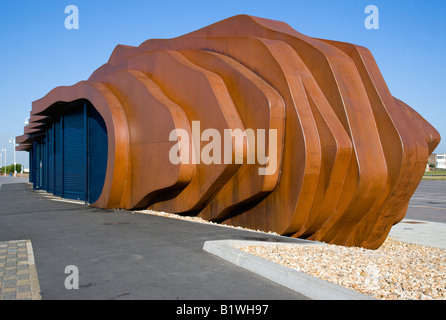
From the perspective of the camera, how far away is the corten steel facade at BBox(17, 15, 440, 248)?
9422 mm

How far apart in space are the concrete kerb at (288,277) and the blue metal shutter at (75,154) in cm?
1183

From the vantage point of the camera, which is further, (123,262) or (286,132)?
(286,132)

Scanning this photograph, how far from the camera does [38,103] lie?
19875 millimetres

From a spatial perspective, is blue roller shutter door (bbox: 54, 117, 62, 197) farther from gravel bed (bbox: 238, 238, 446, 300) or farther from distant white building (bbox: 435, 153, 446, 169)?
distant white building (bbox: 435, 153, 446, 169)

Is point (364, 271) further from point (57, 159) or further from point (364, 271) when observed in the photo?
point (57, 159)

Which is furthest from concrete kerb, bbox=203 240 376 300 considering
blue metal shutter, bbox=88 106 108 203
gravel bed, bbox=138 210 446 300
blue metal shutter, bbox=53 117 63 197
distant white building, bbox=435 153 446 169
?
distant white building, bbox=435 153 446 169

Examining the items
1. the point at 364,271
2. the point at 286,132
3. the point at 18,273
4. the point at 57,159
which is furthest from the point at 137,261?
the point at 57,159

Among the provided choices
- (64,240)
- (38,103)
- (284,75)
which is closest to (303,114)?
(284,75)

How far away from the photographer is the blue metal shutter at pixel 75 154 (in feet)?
58.0

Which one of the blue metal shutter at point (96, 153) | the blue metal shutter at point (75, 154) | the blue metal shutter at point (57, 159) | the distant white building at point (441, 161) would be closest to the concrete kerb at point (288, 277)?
the blue metal shutter at point (96, 153)

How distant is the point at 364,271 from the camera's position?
5.74 m

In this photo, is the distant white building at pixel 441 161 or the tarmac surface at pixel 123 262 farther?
the distant white building at pixel 441 161

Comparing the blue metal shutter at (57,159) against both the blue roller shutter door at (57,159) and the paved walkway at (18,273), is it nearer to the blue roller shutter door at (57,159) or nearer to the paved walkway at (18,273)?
the blue roller shutter door at (57,159)

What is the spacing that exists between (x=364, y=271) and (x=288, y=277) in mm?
1411
